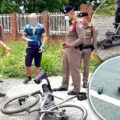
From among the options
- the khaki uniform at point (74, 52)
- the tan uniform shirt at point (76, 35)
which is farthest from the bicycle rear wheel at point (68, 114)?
the tan uniform shirt at point (76, 35)

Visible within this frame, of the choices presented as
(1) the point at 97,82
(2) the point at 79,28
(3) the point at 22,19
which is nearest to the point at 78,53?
(2) the point at 79,28

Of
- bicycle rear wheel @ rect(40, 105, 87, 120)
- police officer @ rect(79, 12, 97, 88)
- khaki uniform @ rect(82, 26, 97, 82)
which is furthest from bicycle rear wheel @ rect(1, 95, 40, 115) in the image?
khaki uniform @ rect(82, 26, 97, 82)

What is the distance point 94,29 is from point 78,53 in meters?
0.66

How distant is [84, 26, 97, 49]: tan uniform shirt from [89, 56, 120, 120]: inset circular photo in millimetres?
3386

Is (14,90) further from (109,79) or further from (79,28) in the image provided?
(109,79)

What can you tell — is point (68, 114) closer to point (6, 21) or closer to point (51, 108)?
point (51, 108)

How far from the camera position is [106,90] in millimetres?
1860

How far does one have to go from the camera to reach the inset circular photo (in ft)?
5.96

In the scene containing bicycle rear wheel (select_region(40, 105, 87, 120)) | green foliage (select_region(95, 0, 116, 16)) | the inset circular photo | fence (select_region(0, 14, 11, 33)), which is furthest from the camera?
fence (select_region(0, 14, 11, 33))

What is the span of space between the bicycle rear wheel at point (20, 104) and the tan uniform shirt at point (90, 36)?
5.12ft

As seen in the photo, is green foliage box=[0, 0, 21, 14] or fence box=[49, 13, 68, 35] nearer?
fence box=[49, 13, 68, 35]

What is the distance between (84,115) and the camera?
12.6 ft

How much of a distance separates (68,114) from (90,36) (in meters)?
1.99

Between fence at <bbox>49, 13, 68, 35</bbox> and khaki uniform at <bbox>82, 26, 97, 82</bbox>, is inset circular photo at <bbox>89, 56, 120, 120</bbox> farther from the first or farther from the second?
fence at <bbox>49, 13, 68, 35</bbox>
